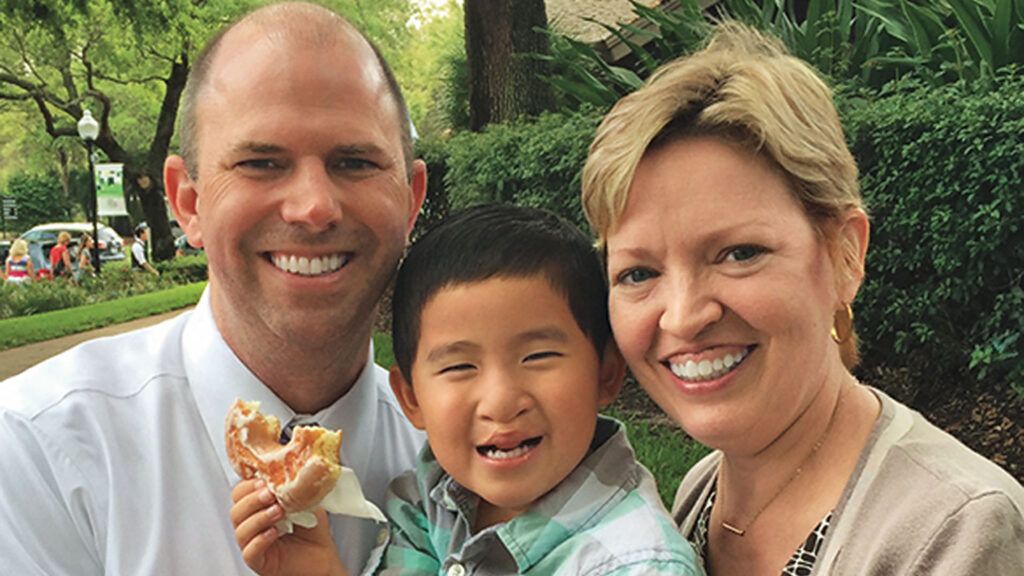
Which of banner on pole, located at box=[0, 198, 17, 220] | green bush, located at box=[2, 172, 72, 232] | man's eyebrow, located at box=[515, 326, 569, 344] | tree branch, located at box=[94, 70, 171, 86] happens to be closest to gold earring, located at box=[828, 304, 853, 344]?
man's eyebrow, located at box=[515, 326, 569, 344]

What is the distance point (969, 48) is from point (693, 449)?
3234mm

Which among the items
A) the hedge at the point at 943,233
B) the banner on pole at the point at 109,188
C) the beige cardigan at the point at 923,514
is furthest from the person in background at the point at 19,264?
the beige cardigan at the point at 923,514

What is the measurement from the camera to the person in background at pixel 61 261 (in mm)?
22969

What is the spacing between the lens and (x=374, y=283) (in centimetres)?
264

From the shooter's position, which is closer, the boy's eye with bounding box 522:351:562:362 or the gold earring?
the boy's eye with bounding box 522:351:562:362

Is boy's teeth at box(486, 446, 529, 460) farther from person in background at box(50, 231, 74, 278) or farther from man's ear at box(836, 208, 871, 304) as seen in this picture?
person in background at box(50, 231, 74, 278)

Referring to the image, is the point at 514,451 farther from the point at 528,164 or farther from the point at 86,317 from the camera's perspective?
the point at 86,317

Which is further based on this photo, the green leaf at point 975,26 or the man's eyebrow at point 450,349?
the green leaf at point 975,26

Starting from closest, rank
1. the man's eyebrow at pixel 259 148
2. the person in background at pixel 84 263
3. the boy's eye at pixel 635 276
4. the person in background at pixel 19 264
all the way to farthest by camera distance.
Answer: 1. the boy's eye at pixel 635 276
2. the man's eyebrow at pixel 259 148
3. the person in background at pixel 19 264
4. the person in background at pixel 84 263

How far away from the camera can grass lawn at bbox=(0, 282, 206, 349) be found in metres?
15.0

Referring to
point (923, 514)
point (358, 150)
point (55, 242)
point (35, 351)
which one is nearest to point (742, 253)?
point (923, 514)

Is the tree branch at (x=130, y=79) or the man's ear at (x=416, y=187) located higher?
the man's ear at (x=416, y=187)

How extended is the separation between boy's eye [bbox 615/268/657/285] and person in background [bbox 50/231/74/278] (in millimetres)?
22926

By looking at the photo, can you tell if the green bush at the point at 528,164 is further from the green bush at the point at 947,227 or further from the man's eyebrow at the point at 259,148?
the man's eyebrow at the point at 259,148
